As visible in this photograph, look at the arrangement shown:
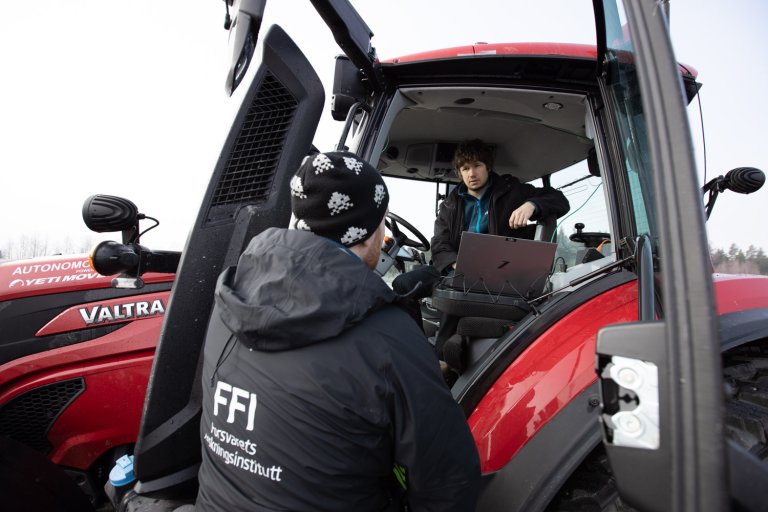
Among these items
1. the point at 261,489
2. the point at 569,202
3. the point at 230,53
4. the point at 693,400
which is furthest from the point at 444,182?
the point at 693,400

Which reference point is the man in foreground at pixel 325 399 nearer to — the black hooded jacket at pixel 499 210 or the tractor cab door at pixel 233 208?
the tractor cab door at pixel 233 208

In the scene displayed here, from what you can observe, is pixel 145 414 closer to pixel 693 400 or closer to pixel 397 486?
pixel 397 486

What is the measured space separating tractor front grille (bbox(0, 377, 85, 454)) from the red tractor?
23.4 inches

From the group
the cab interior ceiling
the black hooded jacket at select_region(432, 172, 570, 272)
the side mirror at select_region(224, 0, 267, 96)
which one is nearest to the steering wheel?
the black hooded jacket at select_region(432, 172, 570, 272)

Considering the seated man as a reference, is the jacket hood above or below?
below

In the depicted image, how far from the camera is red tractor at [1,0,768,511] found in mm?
562

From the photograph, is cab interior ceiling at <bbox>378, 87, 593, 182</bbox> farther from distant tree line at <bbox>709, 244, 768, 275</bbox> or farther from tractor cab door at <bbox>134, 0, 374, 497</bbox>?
distant tree line at <bbox>709, 244, 768, 275</bbox>

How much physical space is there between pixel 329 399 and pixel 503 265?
3.51 feet

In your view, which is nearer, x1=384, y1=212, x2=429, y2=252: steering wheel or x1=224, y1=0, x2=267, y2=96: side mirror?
x1=224, y1=0, x2=267, y2=96: side mirror

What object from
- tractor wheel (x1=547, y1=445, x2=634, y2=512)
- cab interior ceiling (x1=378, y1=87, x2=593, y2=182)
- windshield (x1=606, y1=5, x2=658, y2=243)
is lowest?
tractor wheel (x1=547, y1=445, x2=634, y2=512)

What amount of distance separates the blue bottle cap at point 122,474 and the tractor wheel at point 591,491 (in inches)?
61.3

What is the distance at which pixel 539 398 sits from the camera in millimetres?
1338

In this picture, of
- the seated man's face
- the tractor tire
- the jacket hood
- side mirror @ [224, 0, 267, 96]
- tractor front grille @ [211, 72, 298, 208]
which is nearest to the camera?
the jacket hood

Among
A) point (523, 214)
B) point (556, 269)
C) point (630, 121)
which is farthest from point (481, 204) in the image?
point (630, 121)
